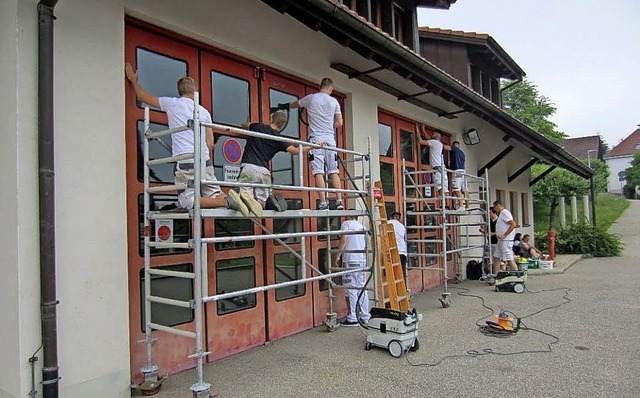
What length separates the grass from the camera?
25.9 meters

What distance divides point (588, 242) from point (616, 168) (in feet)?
218

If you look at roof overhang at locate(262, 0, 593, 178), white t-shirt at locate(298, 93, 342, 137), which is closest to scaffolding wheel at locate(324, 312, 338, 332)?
white t-shirt at locate(298, 93, 342, 137)

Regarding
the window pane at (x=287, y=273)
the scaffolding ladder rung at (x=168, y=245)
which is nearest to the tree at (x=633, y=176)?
the window pane at (x=287, y=273)

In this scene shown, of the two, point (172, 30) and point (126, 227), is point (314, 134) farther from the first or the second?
point (126, 227)

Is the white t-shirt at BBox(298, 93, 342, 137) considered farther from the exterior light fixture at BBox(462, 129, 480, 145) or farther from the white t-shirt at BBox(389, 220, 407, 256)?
the exterior light fixture at BBox(462, 129, 480, 145)

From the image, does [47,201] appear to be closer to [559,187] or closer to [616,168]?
[559,187]

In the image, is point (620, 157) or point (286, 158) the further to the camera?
point (620, 157)

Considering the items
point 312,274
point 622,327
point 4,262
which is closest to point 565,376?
point 622,327

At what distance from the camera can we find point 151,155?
4.35 metres

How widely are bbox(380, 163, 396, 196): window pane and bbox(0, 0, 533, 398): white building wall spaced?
15.1 feet

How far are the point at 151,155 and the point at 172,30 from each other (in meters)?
1.36

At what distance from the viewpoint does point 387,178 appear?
8.18 metres

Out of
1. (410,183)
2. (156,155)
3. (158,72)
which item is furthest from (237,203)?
(410,183)

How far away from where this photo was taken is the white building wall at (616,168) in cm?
6738
